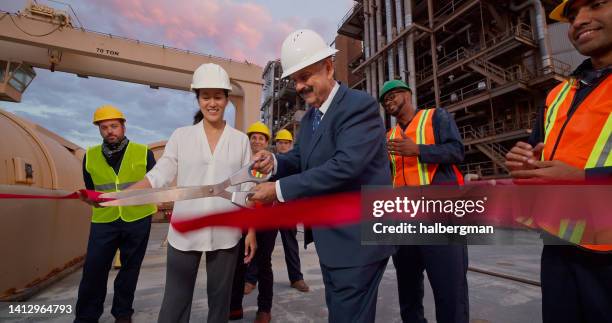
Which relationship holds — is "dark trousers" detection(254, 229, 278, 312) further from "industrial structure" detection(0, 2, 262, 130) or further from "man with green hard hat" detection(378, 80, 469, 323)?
"industrial structure" detection(0, 2, 262, 130)

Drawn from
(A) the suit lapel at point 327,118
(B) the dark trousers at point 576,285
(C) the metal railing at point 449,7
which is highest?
(C) the metal railing at point 449,7

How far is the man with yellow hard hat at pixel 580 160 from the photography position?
3.53ft

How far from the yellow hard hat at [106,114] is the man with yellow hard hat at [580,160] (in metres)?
3.51

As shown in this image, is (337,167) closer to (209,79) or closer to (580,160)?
(580,160)

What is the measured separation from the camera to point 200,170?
1977mm

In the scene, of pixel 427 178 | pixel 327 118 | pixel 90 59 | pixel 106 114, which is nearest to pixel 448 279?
pixel 427 178

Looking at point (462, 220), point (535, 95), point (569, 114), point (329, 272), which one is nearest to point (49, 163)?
point (329, 272)

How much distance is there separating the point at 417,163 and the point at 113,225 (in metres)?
2.83

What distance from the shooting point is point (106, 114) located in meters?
3.16

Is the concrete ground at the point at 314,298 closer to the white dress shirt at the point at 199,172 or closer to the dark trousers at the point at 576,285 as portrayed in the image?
the white dress shirt at the point at 199,172

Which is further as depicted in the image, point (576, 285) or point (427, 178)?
point (427, 178)

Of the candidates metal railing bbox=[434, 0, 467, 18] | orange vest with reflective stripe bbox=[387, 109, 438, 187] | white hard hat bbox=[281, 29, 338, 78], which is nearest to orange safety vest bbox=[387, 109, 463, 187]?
orange vest with reflective stripe bbox=[387, 109, 438, 187]

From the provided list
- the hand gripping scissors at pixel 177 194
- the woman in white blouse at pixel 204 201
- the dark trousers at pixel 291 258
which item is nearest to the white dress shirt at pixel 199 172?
the woman in white blouse at pixel 204 201

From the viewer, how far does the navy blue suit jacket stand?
1.42 metres
